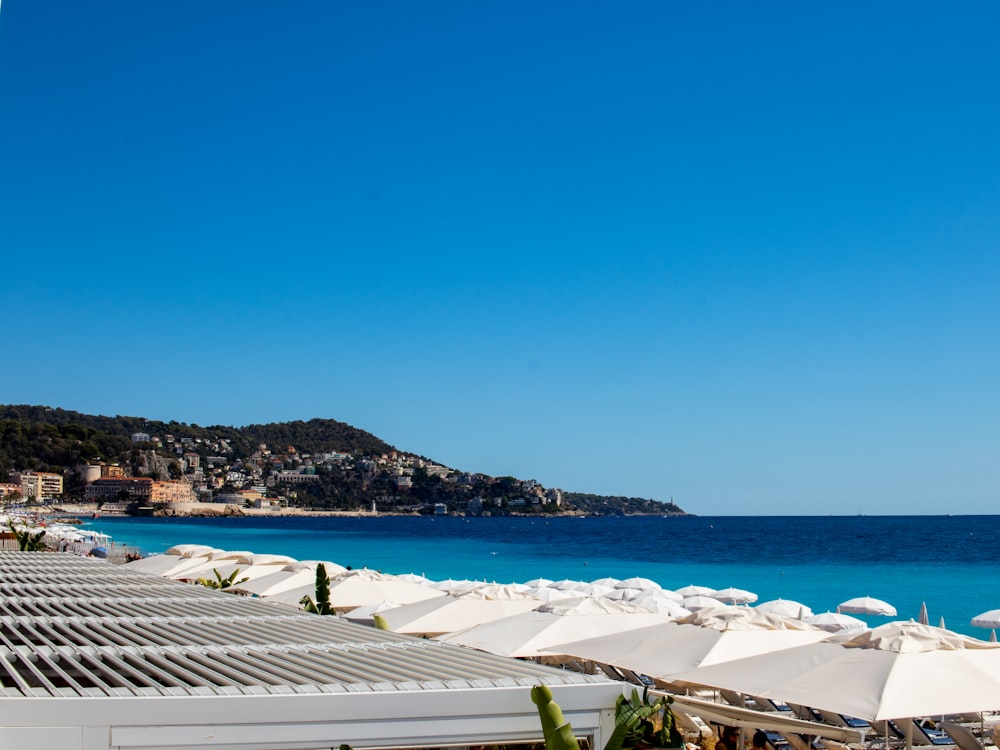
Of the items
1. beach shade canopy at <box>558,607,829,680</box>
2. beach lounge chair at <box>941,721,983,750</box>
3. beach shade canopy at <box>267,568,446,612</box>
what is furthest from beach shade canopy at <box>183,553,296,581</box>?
beach lounge chair at <box>941,721,983,750</box>

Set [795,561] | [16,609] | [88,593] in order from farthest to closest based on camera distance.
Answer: [795,561]
[88,593]
[16,609]

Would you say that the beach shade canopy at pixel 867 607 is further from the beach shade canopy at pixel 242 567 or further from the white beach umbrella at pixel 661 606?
the beach shade canopy at pixel 242 567

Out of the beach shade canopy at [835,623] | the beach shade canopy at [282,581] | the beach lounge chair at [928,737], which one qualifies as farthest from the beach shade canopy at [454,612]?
the beach shade canopy at [835,623]

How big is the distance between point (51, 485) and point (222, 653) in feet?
551

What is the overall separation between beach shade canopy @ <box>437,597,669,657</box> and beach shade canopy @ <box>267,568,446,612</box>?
16.8 feet

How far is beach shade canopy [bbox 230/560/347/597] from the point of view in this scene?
19.8 meters

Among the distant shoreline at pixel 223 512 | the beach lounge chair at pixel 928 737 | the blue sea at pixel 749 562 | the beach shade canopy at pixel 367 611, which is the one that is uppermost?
the beach shade canopy at pixel 367 611

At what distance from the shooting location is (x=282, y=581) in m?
20.2

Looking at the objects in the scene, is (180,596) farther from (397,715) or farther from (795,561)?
(795,561)

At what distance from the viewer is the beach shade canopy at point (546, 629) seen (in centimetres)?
1213

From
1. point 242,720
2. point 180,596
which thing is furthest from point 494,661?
point 180,596

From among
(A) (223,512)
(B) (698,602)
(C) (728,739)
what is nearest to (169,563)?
(B) (698,602)

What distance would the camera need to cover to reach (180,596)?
9.54 metres

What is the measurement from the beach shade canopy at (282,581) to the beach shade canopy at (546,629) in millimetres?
7127
